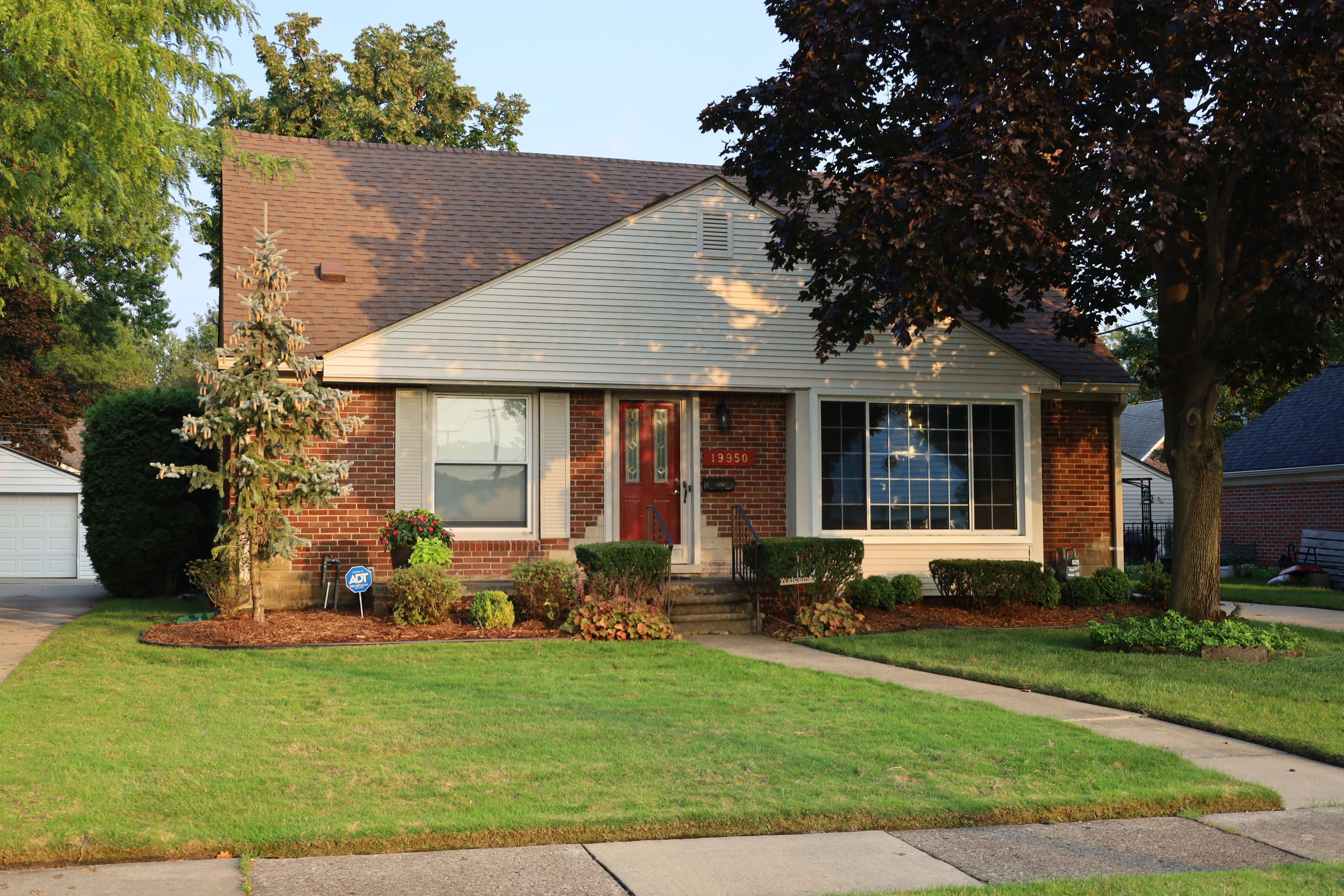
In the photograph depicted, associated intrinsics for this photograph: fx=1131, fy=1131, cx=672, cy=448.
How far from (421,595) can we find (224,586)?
2233mm

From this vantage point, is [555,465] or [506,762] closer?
[506,762]

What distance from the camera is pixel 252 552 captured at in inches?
457

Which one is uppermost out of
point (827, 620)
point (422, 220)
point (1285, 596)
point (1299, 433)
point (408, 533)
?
point (422, 220)

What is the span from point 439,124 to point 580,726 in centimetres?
2373

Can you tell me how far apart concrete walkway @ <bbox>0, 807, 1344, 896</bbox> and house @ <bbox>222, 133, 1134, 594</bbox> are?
8790 mm

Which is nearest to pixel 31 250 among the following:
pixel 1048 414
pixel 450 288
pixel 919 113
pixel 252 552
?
pixel 252 552

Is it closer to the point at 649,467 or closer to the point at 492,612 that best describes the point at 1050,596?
the point at 649,467

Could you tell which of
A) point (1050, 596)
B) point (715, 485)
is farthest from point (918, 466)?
point (715, 485)

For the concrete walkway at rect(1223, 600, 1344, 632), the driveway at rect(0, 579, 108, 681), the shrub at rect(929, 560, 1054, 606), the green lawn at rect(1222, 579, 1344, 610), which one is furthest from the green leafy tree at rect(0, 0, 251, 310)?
the green lawn at rect(1222, 579, 1344, 610)

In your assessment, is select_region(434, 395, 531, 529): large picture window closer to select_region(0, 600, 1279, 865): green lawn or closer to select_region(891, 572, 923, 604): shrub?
select_region(0, 600, 1279, 865): green lawn

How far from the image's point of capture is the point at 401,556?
12.8 meters

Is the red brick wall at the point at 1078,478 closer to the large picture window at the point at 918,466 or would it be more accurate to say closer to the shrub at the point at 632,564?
the large picture window at the point at 918,466

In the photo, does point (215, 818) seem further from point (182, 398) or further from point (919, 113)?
point (182, 398)

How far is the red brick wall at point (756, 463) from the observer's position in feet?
48.2
